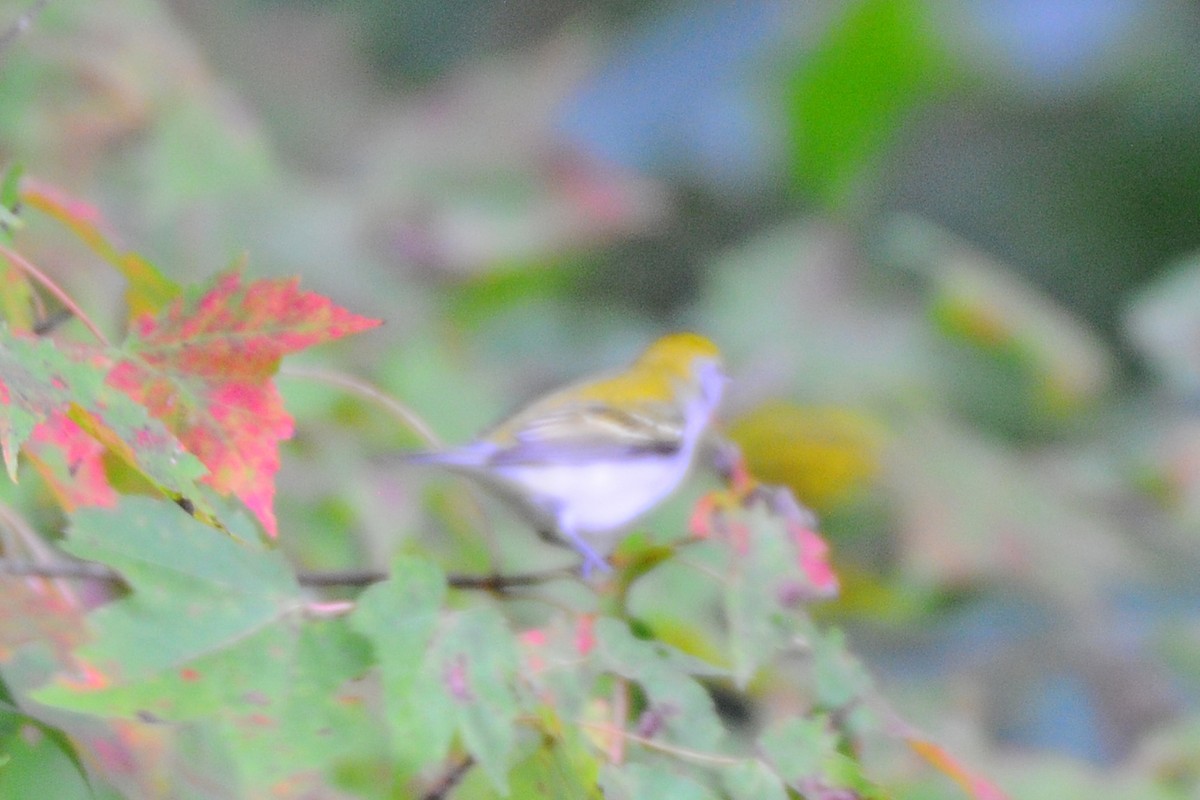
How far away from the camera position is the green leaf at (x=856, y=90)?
3145 mm

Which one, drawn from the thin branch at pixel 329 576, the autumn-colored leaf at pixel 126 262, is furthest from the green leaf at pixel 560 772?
the autumn-colored leaf at pixel 126 262

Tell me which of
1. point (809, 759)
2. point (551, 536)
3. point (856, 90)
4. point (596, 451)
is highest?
point (856, 90)

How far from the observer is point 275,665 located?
2.48 feet

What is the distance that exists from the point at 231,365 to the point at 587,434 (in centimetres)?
90

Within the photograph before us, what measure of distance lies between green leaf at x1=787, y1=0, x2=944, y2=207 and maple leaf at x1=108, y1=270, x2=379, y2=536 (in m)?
2.60

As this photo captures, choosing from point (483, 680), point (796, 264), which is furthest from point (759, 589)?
point (796, 264)

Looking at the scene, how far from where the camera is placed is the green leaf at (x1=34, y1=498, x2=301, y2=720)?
28.3 inches

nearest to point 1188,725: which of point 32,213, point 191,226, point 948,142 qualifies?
point 32,213

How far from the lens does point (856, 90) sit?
320 cm

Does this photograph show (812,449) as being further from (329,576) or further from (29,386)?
(29,386)

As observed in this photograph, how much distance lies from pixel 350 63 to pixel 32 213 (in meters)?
2.56

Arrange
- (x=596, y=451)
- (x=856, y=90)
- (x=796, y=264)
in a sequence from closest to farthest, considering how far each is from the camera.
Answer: (x=596, y=451) < (x=796, y=264) < (x=856, y=90)

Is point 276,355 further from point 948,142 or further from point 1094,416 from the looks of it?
point 948,142

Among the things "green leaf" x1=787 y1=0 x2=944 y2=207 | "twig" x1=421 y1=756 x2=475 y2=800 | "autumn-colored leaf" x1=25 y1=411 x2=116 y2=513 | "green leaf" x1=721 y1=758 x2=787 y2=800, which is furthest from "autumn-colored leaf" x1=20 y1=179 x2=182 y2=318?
"green leaf" x1=787 y1=0 x2=944 y2=207
